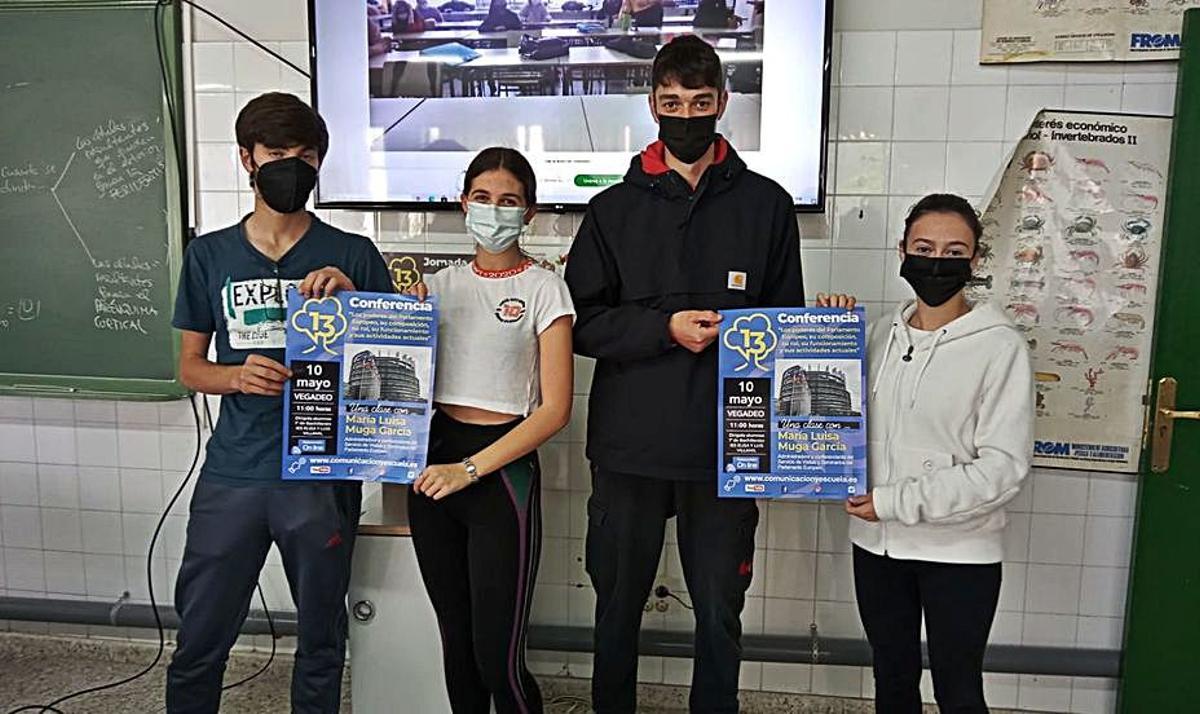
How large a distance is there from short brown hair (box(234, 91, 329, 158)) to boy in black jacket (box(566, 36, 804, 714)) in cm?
62

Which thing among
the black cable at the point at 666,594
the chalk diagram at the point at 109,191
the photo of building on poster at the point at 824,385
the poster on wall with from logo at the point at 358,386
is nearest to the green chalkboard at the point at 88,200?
the chalk diagram at the point at 109,191

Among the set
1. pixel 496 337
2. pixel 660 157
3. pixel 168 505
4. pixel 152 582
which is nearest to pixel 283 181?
pixel 496 337

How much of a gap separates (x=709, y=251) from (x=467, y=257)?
915 millimetres

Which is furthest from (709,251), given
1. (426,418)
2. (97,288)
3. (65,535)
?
(65,535)

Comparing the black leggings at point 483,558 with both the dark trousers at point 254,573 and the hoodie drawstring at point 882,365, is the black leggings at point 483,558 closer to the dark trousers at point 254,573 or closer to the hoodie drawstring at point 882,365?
the dark trousers at point 254,573

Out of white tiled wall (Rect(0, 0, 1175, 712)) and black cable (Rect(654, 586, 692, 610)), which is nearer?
white tiled wall (Rect(0, 0, 1175, 712))

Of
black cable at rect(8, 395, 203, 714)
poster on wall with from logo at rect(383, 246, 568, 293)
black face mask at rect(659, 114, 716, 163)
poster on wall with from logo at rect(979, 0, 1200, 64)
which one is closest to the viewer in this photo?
black face mask at rect(659, 114, 716, 163)

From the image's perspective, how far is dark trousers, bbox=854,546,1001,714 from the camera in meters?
1.85

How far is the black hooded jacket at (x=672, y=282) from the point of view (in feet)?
6.40

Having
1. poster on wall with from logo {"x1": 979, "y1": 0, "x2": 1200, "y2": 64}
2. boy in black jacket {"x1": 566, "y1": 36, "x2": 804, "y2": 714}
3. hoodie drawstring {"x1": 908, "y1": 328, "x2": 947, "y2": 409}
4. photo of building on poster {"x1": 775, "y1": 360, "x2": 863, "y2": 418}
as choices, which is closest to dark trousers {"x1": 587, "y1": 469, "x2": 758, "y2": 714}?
boy in black jacket {"x1": 566, "y1": 36, "x2": 804, "y2": 714}

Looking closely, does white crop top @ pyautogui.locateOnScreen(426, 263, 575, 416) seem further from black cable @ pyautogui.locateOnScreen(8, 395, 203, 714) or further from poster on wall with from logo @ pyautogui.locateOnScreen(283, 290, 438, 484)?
black cable @ pyautogui.locateOnScreen(8, 395, 203, 714)

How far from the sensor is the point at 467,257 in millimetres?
2637

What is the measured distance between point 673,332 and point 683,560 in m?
0.54

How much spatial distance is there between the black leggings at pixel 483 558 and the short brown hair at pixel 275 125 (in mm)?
660
